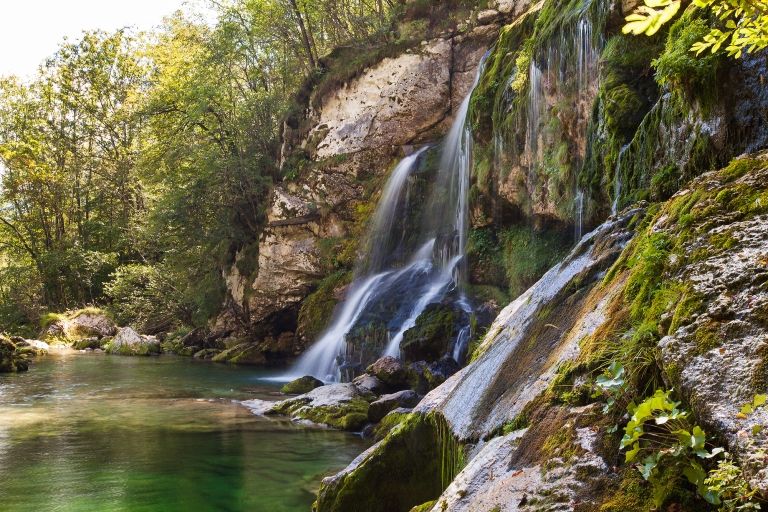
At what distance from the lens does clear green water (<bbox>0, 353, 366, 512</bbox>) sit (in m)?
7.54

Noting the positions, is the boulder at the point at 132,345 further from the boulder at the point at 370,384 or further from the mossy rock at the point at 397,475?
the mossy rock at the point at 397,475

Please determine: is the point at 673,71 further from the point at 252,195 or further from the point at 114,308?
the point at 114,308

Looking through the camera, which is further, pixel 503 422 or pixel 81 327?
pixel 81 327

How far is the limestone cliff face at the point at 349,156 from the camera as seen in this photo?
847 inches

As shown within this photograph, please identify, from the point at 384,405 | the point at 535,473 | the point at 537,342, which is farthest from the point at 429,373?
the point at 535,473

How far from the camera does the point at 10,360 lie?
20.0 m

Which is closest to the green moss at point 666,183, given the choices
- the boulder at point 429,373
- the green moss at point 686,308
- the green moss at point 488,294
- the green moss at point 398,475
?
the green moss at point 398,475

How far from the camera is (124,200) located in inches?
1505

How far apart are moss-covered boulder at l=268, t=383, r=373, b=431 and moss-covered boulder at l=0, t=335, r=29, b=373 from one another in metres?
11.8

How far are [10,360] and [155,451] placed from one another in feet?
43.6

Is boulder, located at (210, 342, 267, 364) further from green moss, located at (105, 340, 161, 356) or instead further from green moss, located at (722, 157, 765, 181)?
green moss, located at (722, 157, 765, 181)

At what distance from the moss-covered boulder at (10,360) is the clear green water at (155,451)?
14.5 feet

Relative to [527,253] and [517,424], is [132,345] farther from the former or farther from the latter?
[517,424]

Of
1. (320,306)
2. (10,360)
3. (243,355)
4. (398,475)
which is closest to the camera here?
(398,475)
